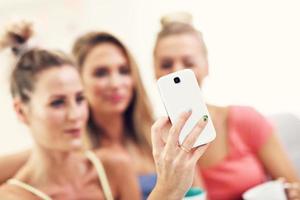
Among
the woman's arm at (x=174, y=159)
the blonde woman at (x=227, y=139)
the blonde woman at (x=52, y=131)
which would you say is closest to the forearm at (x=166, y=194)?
the woman's arm at (x=174, y=159)

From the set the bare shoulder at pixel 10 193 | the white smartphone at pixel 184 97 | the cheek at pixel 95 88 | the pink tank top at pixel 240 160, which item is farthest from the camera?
the pink tank top at pixel 240 160

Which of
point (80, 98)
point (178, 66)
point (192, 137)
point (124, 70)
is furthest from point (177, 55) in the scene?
point (192, 137)

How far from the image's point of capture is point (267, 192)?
3.07 ft

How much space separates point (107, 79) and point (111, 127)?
10 centimetres

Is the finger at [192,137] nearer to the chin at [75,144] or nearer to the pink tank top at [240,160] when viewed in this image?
the chin at [75,144]

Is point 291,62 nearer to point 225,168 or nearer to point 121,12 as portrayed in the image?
point 225,168

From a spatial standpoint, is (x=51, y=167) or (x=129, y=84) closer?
(x=51, y=167)

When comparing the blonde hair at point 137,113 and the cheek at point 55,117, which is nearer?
the cheek at point 55,117

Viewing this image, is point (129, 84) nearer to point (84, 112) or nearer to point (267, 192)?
point (84, 112)

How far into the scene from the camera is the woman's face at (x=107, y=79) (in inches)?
35.7

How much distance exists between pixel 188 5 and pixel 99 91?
0.92 feet

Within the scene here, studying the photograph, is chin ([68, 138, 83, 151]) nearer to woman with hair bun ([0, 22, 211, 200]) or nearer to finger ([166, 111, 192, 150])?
woman with hair bun ([0, 22, 211, 200])

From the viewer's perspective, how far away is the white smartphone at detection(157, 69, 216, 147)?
2.25 feet

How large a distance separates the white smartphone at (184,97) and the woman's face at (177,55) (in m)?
0.27
